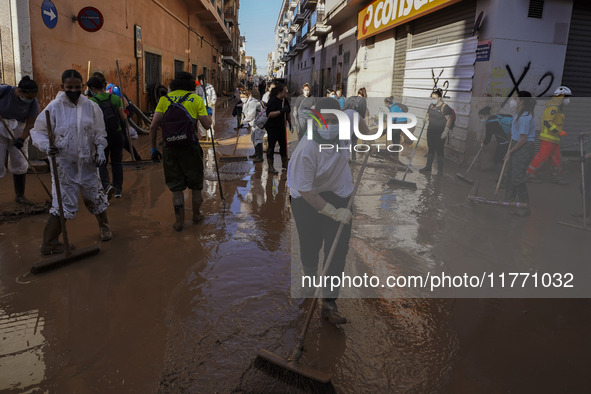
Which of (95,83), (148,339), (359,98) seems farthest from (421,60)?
(148,339)

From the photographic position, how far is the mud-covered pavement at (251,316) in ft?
8.24

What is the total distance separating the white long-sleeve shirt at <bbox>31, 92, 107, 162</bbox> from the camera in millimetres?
3855

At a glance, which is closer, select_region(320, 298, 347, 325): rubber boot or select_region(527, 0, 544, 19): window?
select_region(320, 298, 347, 325): rubber boot

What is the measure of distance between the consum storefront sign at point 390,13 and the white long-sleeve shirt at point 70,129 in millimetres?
9037

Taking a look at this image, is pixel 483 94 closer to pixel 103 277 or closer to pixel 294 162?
pixel 294 162

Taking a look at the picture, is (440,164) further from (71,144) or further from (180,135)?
(71,144)

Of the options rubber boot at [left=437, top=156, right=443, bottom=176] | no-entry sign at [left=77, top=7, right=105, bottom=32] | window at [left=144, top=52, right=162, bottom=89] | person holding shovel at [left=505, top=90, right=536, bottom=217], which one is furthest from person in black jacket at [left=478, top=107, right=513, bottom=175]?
window at [left=144, top=52, right=162, bottom=89]

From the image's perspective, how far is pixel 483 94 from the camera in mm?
9242

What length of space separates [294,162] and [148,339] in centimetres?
150

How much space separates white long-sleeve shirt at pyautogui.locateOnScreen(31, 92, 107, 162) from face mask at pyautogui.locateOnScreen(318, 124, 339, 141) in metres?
2.39

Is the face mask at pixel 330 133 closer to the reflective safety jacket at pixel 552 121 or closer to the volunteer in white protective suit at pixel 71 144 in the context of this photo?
the volunteer in white protective suit at pixel 71 144

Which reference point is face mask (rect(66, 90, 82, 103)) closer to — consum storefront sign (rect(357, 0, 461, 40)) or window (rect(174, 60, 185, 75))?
consum storefront sign (rect(357, 0, 461, 40))

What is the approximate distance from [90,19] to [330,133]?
779 centimetres

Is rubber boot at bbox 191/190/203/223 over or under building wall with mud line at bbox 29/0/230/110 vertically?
under
